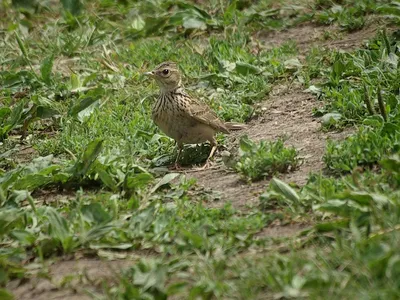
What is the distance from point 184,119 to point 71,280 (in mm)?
2590

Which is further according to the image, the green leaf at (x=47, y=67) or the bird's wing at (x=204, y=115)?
the green leaf at (x=47, y=67)

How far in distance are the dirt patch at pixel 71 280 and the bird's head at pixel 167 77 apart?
2618 millimetres

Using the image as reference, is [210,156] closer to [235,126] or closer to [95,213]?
[235,126]

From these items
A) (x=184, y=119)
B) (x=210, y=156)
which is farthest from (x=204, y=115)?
(x=210, y=156)

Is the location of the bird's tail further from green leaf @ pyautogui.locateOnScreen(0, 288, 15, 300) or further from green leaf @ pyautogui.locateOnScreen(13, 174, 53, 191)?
green leaf @ pyautogui.locateOnScreen(0, 288, 15, 300)

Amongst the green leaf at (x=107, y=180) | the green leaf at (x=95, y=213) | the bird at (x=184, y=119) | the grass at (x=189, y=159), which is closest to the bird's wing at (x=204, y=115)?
the bird at (x=184, y=119)

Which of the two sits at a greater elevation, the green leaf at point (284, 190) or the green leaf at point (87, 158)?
the green leaf at point (87, 158)

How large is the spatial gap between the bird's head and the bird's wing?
0.21m

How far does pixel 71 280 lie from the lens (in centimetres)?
543

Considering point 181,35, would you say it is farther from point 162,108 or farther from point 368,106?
point 368,106

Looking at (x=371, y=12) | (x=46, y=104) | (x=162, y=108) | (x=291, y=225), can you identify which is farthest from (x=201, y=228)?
(x=371, y=12)

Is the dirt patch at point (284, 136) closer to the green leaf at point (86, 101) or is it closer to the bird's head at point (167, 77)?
the bird's head at point (167, 77)

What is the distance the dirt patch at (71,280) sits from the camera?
17.5 feet

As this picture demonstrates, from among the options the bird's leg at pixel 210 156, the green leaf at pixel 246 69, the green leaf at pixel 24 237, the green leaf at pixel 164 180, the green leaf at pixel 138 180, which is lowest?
the bird's leg at pixel 210 156
